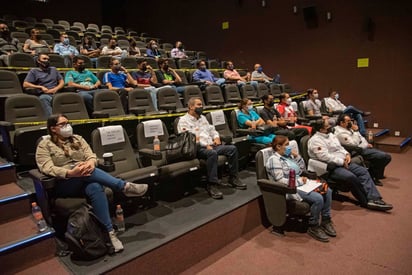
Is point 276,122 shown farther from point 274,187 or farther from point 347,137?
point 274,187

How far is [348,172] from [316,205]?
32.5 inches

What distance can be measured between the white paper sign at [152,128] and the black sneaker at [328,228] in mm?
1823

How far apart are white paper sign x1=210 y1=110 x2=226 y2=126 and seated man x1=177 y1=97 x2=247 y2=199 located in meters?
0.46

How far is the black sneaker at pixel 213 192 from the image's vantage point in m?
2.88

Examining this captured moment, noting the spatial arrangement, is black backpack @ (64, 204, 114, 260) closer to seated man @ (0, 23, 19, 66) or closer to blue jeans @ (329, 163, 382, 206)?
blue jeans @ (329, 163, 382, 206)

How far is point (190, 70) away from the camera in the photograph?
6.44m

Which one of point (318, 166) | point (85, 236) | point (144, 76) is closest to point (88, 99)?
point (144, 76)

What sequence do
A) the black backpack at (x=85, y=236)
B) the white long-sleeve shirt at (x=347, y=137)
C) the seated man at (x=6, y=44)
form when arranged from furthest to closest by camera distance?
the seated man at (x=6, y=44)
the white long-sleeve shirt at (x=347, y=137)
the black backpack at (x=85, y=236)

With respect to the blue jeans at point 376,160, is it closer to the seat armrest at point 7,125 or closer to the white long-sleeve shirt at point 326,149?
the white long-sleeve shirt at point 326,149

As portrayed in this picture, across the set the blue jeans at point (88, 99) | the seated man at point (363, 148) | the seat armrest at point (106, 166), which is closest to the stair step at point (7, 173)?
the seat armrest at point (106, 166)

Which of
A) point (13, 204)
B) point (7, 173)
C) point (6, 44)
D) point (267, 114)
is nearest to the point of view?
point (13, 204)

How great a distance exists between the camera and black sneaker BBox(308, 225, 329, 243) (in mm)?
2633

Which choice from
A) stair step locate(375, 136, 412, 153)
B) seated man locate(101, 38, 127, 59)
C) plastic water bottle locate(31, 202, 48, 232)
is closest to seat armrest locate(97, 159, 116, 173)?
plastic water bottle locate(31, 202, 48, 232)

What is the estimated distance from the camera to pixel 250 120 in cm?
394
